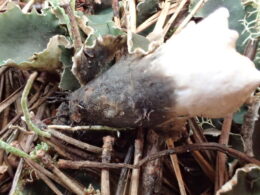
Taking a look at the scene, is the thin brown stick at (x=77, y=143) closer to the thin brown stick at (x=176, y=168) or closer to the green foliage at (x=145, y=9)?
the thin brown stick at (x=176, y=168)

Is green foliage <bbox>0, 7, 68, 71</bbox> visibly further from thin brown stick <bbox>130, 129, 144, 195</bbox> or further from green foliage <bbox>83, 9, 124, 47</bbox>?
thin brown stick <bbox>130, 129, 144, 195</bbox>

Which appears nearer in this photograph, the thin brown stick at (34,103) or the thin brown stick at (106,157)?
the thin brown stick at (106,157)

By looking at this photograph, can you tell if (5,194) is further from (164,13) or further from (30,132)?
(164,13)

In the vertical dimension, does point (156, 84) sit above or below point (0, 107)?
above

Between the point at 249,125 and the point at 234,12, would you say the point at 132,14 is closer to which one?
the point at 234,12

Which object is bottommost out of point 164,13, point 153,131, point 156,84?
point 153,131

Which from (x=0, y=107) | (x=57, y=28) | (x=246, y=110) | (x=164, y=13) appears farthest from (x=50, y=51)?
(x=246, y=110)

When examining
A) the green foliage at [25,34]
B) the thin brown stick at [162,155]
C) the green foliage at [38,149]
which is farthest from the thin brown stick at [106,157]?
the green foliage at [25,34]
